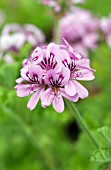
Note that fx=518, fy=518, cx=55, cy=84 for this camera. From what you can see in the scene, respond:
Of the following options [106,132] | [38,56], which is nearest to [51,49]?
[38,56]

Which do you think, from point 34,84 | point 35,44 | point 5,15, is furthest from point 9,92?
point 5,15

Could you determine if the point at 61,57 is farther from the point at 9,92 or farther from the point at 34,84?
the point at 9,92

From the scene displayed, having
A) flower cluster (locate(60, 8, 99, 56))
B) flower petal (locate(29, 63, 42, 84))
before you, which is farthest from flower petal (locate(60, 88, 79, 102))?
flower cluster (locate(60, 8, 99, 56))

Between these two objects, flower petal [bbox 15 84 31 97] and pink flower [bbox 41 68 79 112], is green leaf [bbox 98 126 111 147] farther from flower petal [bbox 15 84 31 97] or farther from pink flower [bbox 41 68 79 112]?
flower petal [bbox 15 84 31 97]

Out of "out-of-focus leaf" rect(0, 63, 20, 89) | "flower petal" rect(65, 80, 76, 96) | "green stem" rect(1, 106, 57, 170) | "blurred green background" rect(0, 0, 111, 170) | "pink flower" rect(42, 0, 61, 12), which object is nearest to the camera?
"flower petal" rect(65, 80, 76, 96)

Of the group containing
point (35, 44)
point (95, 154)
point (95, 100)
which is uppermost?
point (35, 44)

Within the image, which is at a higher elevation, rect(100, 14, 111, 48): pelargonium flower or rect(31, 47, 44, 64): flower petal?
rect(100, 14, 111, 48): pelargonium flower
